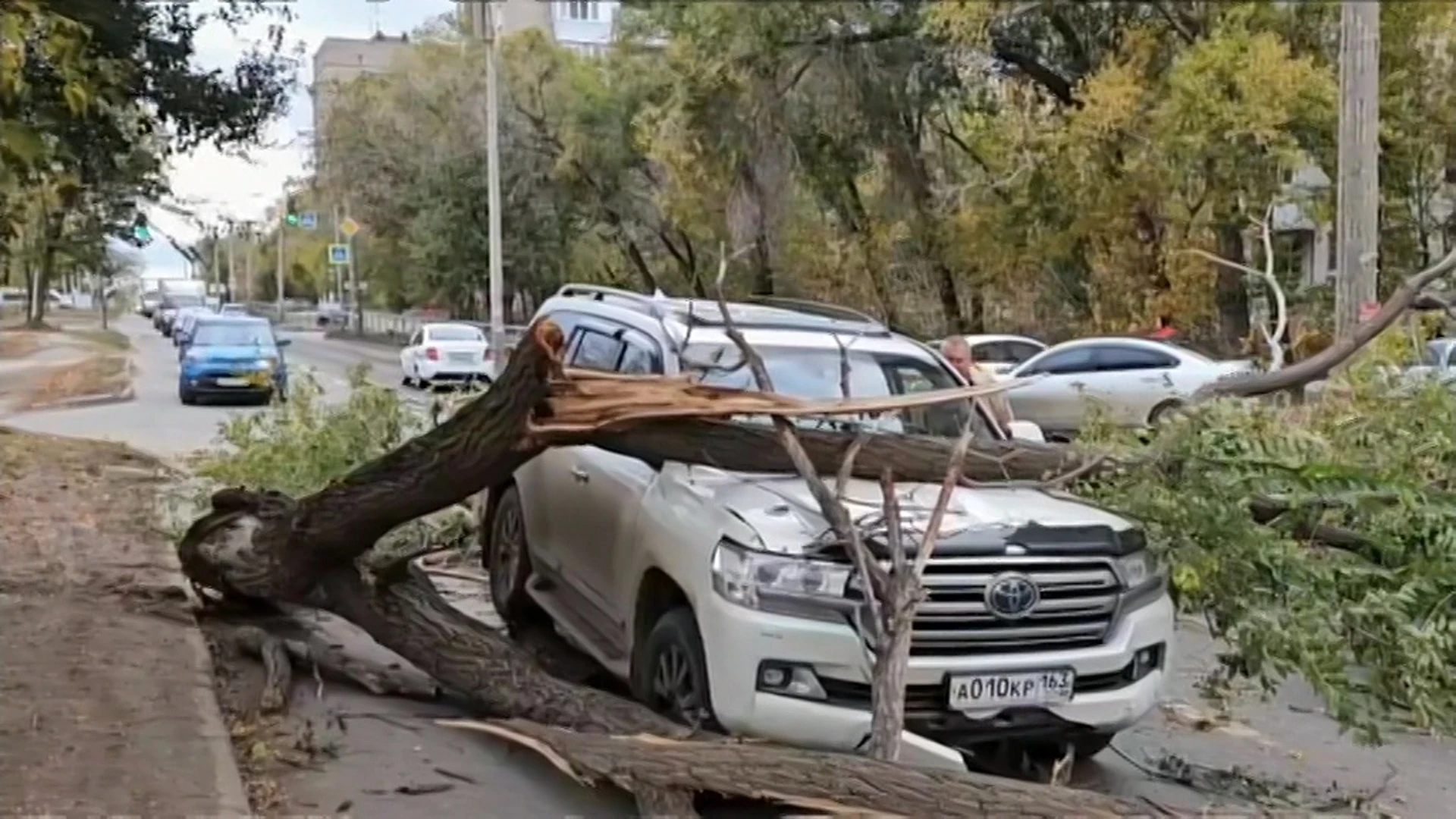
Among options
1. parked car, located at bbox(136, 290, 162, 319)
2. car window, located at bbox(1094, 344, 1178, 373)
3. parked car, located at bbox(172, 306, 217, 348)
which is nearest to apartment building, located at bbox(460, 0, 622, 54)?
car window, located at bbox(1094, 344, 1178, 373)

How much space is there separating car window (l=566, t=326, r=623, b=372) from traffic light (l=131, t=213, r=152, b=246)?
31.6 ft

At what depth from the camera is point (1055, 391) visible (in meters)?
16.3

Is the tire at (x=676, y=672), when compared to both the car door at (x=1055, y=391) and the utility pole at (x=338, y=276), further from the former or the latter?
the utility pole at (x=338, y=276)

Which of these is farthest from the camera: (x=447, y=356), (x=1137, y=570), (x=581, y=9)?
(x=447, y=356)

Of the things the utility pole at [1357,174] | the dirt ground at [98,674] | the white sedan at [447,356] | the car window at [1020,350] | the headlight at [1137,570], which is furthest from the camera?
the car window at [1020,350]

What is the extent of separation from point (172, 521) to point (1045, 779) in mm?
7317

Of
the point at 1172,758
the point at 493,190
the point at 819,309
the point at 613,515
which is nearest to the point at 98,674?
the point at 613,515

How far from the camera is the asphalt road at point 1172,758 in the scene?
5133 mm

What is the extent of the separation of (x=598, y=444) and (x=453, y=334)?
1334cm

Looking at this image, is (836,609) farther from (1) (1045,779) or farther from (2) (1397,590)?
(2) (1397,590)

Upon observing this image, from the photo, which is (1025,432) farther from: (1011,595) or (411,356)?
(411,356)

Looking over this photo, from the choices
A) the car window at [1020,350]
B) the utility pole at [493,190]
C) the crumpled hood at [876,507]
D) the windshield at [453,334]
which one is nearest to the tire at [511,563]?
the utility pole at [493,190]

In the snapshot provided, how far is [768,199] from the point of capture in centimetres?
1405

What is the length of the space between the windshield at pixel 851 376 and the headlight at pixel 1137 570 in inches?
42.0
